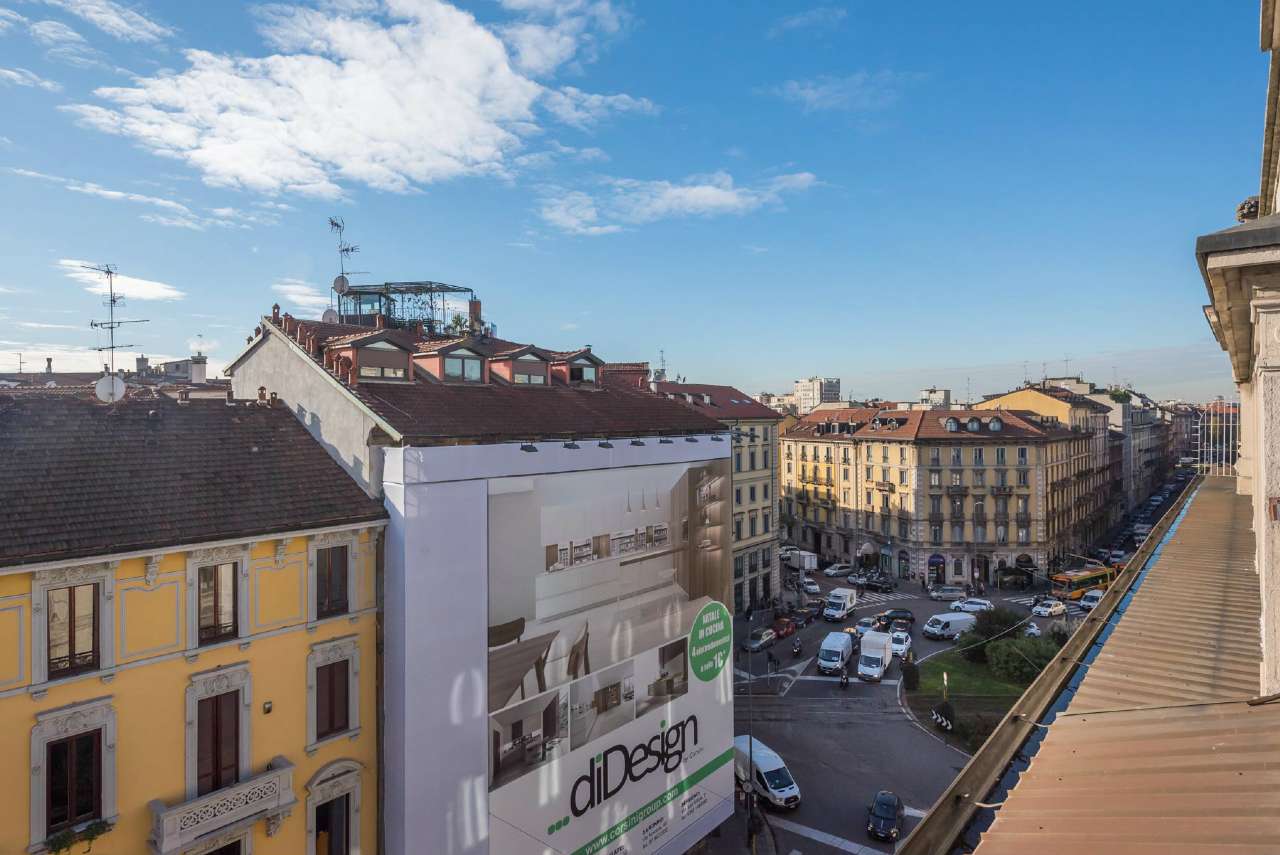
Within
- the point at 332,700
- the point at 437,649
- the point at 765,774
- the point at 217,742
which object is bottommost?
the point at 765,774

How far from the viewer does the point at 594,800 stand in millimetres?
18391

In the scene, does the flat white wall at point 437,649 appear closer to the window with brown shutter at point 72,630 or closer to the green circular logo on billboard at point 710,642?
the window with brown shutter at point 72,630

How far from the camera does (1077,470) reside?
2372 inches

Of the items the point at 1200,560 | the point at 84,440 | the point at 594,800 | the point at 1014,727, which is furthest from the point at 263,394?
the point at 1200,560

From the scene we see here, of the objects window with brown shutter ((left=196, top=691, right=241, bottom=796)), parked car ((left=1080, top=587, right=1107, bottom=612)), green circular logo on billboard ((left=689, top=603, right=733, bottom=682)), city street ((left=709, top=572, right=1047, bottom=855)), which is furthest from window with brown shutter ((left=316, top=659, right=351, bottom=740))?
parked car ((left=1080, top=587, right=1107, bottom=612))

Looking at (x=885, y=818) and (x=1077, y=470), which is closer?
(x=885, y=818)

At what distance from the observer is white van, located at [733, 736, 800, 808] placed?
23.8 m

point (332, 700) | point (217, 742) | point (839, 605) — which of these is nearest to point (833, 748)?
point (839, 605)

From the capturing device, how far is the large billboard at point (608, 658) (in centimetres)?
1677

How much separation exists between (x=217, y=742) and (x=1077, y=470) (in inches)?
2587

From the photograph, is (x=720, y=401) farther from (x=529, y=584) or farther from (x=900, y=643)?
(x=529, y=584)

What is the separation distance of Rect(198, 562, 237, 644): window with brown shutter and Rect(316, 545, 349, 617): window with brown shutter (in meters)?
1.63

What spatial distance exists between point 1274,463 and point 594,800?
1731cm

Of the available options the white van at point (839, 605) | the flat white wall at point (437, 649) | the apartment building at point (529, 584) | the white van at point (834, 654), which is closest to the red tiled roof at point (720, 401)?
the white van at point (839, 605)
